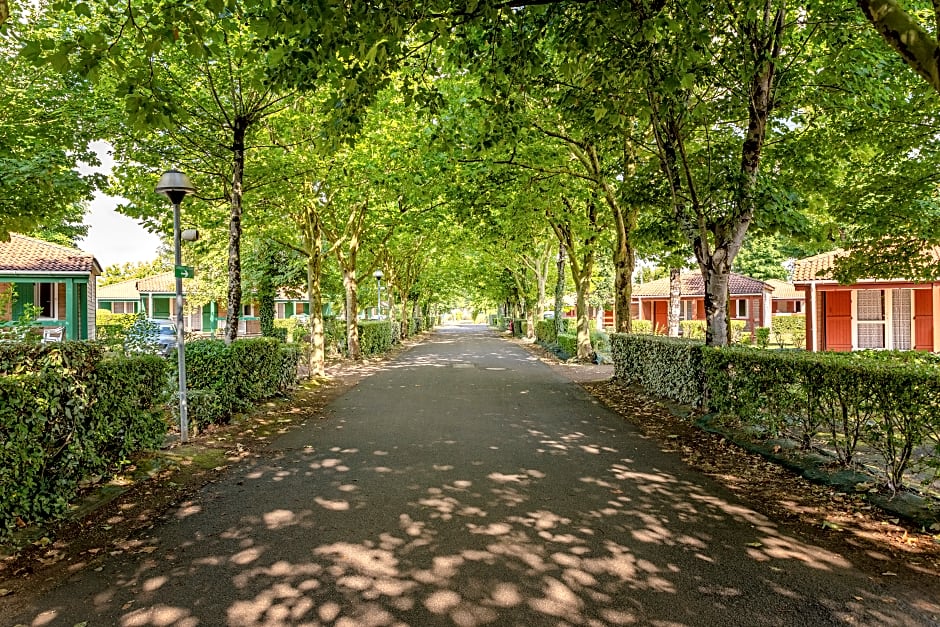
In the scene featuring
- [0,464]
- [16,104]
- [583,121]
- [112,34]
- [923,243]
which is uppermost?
[16,104]

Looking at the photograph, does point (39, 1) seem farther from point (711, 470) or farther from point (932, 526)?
point (932, 526)

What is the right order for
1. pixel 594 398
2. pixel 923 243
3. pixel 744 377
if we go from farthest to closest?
pixel 594 398
pixel 923 243
pixel 744 377

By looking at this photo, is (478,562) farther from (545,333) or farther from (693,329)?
(693,329)

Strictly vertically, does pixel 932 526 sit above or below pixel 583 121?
below

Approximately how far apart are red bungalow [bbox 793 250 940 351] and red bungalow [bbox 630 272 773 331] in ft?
40.1

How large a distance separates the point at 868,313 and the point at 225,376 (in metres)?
23.3

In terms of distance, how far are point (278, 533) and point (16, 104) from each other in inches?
450

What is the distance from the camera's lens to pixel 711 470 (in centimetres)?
607

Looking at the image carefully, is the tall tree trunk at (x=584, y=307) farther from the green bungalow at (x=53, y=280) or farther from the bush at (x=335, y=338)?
the green bungalow at (x=53, y=280)

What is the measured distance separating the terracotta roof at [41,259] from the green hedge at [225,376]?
18011 mm

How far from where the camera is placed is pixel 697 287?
127 ft

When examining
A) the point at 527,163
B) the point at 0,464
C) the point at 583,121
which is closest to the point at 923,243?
the point at 583,121

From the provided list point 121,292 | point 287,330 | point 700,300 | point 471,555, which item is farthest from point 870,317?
point 121,292

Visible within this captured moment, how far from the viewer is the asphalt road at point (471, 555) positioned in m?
3.11
